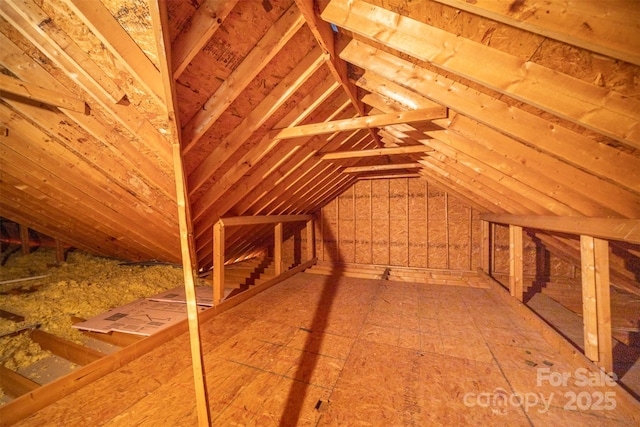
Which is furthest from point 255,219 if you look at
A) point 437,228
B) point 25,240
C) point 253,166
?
point 25,240

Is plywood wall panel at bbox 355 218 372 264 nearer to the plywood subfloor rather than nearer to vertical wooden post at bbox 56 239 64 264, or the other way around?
the plywood subfloor

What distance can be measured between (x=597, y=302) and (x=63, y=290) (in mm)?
7243

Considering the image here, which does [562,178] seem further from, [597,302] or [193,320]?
[193,320]

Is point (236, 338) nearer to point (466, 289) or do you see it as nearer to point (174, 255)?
point (174, 255)

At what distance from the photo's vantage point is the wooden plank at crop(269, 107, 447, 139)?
A: 87.0 inches

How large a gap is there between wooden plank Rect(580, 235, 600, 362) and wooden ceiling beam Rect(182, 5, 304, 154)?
3.19 meters

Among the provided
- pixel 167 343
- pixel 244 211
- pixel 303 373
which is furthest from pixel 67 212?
pixel 303 373

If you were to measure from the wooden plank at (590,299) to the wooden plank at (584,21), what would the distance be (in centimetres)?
205

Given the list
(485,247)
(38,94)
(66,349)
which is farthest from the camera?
(485,247)

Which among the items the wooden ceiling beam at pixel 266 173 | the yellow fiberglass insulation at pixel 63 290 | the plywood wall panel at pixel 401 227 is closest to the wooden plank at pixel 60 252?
the yellow fiberglass insulation at pixel 63 290

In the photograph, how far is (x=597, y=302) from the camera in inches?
82.2

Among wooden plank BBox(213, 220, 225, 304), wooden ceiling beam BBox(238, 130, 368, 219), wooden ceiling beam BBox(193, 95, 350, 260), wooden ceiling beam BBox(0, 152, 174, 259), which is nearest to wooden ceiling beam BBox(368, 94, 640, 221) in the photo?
wooden ceiling beam BBox(193, 95, 350, 260)

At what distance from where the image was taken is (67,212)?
4.12 meters

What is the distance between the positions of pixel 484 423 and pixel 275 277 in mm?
4057
